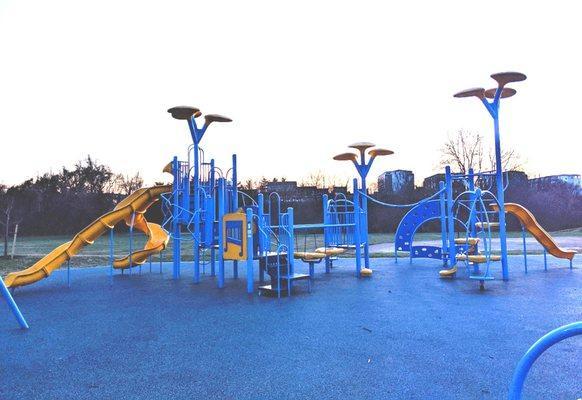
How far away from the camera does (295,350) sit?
395cm

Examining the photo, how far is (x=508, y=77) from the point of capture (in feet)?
26.2

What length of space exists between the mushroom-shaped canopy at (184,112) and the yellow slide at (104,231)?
2009 millimetres

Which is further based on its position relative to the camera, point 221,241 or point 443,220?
point 443,220

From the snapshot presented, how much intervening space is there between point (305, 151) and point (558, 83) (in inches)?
818

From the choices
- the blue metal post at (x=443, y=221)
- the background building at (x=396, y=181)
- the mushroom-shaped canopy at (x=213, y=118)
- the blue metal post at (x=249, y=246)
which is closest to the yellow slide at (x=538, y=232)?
the blue metal post at (x=443, y=221)

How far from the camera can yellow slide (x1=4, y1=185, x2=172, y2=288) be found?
26.9 ft

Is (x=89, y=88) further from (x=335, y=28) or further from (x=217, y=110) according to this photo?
(x=335, y=28)

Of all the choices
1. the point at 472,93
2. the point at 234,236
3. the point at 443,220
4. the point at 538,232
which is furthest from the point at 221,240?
the point at 538,232

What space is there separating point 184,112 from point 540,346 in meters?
Result: 8.23

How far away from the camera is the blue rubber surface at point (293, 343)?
3.03 meters

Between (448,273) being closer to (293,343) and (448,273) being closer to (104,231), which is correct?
(293,343)

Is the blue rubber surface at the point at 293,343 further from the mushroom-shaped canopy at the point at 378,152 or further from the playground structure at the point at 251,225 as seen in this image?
the mushroom-shaped canopy at the point at 378,152

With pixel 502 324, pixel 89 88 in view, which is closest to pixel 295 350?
pixel 502 324

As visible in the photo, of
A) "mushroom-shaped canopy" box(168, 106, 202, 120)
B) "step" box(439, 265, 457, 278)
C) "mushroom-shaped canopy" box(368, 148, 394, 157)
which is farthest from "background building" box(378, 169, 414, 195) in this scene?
"mushroom-shaped canopy" box(168, 106, 202, 120)
